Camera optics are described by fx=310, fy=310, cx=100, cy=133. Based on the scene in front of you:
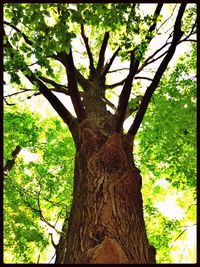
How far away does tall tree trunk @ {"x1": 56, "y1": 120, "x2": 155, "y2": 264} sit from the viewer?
3672 mm

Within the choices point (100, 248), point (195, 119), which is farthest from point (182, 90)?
point (100, 248)

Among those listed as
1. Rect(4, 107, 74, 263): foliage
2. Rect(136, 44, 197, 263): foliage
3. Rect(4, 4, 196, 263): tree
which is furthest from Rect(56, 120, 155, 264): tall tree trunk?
Rect(4, 107, 74, 263): foliage

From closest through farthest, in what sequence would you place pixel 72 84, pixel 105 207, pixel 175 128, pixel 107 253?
pixel 107 253, pixel 105 207, pixel 72 84, pixel 175 128

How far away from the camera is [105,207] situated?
421cm

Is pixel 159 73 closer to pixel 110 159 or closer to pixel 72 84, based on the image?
pixel 72 84

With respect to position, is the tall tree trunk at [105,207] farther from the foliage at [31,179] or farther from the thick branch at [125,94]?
the foliage at [31,179]

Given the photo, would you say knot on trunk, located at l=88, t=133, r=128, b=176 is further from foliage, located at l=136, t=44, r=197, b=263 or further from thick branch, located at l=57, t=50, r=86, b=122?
foliage, located at l=136, t=44, r=197, b=263

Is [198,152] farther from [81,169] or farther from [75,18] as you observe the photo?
[75,18]

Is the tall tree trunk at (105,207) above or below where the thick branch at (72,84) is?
below

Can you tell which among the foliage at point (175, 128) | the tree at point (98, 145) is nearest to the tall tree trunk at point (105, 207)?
the tree at point (98, 145)

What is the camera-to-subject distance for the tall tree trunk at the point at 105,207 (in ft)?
12.0

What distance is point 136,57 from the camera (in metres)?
5.41

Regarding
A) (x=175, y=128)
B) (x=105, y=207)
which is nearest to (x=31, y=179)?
(x=175, y=128)

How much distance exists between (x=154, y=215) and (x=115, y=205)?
20.6ft
